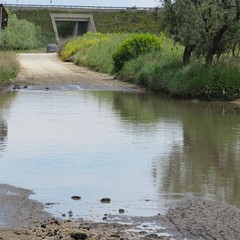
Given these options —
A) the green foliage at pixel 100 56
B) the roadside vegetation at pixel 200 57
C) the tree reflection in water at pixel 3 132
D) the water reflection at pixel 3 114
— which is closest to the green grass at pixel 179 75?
the roadside vegetation at pixel 200 57

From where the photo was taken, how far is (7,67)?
38000 millimetres

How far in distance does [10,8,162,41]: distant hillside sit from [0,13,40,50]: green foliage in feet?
39.0

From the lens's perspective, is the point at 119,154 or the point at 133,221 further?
the point at 119,154

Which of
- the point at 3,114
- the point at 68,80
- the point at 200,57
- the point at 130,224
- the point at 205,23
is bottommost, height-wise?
the point at 68,80

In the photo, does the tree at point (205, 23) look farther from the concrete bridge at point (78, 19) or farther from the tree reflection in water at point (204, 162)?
the concrete bridge at point (78, 19)

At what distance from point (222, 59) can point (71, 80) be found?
32.6 feet

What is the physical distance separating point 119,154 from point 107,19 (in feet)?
313

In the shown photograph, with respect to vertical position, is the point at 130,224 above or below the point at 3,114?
above

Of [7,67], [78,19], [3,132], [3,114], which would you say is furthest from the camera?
[78,19]

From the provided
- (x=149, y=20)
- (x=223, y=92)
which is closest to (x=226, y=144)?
(x=223, y=92)

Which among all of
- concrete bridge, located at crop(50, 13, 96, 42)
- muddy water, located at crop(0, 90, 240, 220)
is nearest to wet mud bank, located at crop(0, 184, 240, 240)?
muddy water, located at crop(0, 90, 240, 220)

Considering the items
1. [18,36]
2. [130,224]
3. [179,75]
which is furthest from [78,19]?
[130,224]

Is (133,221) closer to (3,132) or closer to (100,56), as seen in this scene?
(3,132)

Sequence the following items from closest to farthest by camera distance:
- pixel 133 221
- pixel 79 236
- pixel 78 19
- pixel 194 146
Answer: pixel 79 236
pixel 133 221
pixel 194 146
pixel 78 19
